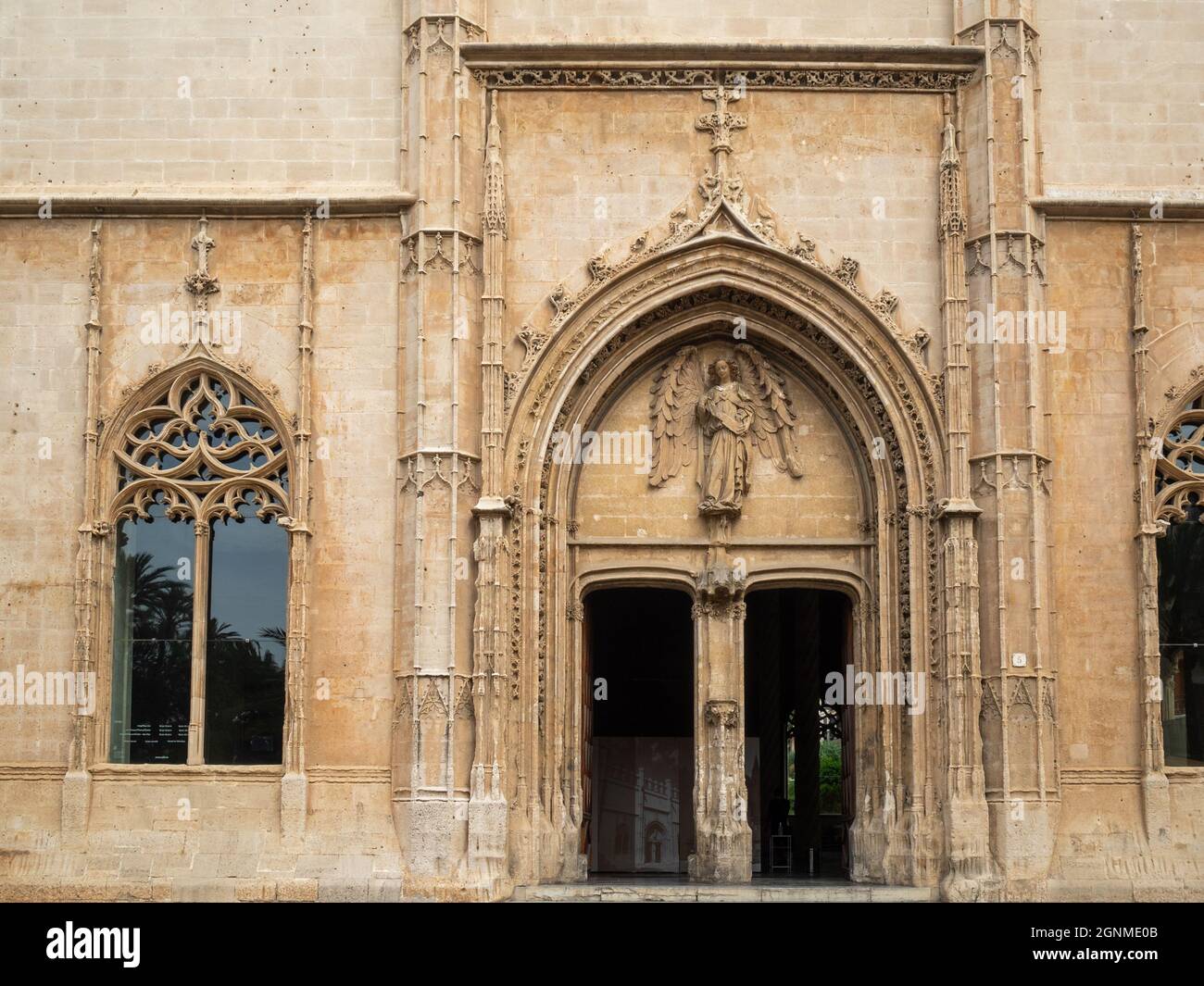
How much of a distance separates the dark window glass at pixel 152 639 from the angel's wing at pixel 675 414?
6732 mm

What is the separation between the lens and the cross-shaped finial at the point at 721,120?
2619 centimetres

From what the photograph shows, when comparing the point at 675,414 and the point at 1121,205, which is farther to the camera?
the point at 675,414

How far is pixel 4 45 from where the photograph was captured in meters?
26.6

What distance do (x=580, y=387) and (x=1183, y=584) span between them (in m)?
8.88

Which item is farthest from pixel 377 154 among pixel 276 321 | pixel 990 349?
pixel 990 349

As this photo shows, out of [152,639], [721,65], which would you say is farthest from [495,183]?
[152,639]

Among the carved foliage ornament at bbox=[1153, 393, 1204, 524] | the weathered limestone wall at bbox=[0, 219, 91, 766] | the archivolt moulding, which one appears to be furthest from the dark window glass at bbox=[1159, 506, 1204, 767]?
the weathered limestone wall at bbox=[0, 219, 91, 766]

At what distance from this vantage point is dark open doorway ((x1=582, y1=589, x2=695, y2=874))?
95.7 ft

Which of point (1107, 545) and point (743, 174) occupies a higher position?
point (743, 174)

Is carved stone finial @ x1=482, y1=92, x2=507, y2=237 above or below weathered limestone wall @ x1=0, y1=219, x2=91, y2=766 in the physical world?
above

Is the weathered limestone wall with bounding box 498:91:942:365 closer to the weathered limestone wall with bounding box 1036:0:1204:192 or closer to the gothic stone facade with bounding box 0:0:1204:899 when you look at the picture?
the gothic stone facade with bounding box 0:0:1204:899

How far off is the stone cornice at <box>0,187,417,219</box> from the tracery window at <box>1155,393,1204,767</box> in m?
11.3

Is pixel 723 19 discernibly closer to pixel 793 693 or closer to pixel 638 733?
pixel 638 733

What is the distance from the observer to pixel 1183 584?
25734mm
